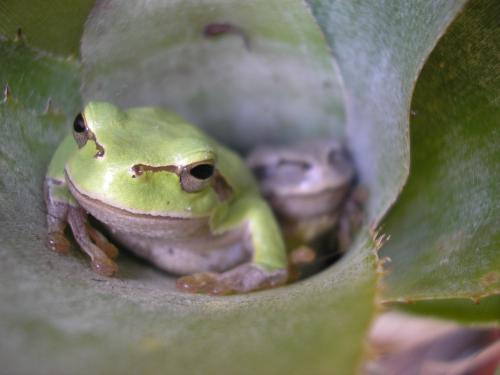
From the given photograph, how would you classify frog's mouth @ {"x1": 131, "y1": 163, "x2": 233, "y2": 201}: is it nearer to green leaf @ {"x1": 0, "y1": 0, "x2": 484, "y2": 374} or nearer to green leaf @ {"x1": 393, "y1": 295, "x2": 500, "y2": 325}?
green leaf @ {"x1": 0, "y1": 0, "x2": 484, "y2": 374}

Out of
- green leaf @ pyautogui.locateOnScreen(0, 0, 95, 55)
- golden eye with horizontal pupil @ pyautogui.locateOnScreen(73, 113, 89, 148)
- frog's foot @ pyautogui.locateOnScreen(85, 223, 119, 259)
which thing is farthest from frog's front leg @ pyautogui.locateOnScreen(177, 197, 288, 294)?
green leaf @ pyautogui.locateOnScreen(0, 0, 95, 55)

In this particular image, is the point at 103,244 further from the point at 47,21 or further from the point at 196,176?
the point at 47,21

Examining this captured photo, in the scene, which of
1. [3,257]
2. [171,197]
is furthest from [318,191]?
[3,257]

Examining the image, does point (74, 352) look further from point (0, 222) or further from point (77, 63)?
point (77, 63)

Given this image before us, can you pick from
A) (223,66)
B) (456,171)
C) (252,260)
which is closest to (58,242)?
(252,260)

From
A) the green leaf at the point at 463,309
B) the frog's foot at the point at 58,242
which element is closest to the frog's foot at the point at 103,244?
the frog's foot at the point at 58,242

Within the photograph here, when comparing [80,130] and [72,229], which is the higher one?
[80,130]

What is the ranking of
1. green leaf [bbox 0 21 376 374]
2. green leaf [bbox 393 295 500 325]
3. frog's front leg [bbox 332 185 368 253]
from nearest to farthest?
green leaf [bbox 0 21 376 374] → green leaf [bbox 393 295 500 325] → frog's front leg [bbox 332 185 368 253]
